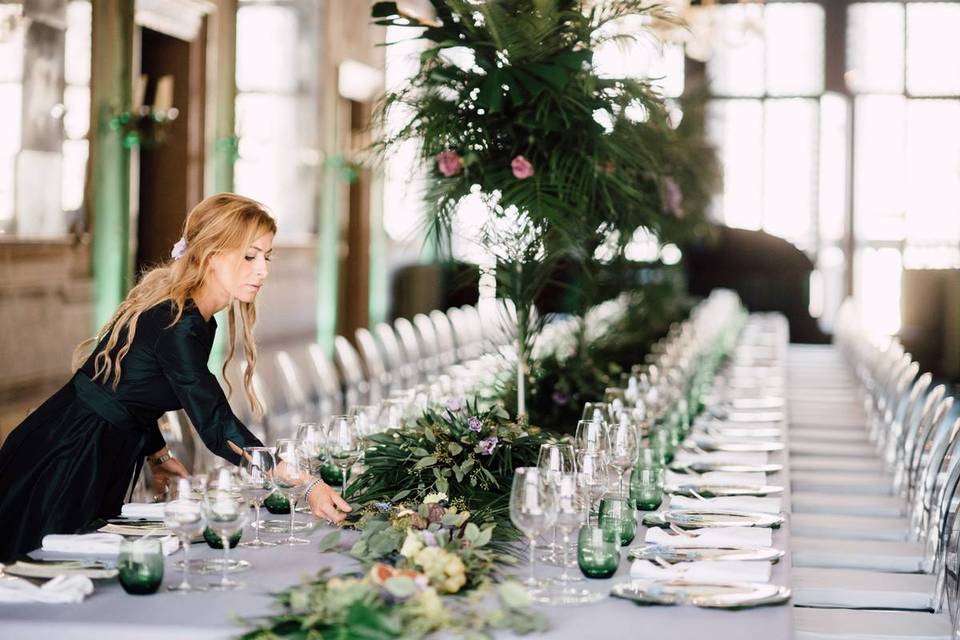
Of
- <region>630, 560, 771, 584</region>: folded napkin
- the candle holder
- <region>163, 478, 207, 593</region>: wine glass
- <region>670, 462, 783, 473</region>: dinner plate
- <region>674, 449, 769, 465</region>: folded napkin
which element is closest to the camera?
<region>163, 478, 207, 593</region>: wine glass

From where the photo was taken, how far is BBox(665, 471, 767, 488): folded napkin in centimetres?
362

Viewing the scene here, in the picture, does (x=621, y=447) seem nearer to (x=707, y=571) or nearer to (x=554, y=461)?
(x=554, y=461)

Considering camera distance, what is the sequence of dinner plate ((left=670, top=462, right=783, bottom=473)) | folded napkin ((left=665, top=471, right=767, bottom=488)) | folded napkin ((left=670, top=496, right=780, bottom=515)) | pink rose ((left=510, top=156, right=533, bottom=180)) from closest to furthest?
A: folded napkin ((left=670, top=496, right=780, bottom=515)) < folded napkin ((left=665, top=471, right=767, bottom=488)) < dinner plate ((left=670, top=462, right=783, bottom=473)) < pink rose ((left=510, top=156, right=533, bottom=180))

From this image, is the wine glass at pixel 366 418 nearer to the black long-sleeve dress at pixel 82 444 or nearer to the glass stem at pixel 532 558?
the black long-sleeve dress at pixel 82 444

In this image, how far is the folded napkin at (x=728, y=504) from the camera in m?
3.25

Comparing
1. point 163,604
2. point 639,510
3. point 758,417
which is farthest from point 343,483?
point 758,417

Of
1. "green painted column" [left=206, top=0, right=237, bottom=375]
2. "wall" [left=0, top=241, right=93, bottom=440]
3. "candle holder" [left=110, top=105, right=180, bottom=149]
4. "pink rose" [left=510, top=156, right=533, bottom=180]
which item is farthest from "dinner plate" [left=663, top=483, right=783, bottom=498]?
"green painted column" [left=206, top=0, right=237, bottom=375]

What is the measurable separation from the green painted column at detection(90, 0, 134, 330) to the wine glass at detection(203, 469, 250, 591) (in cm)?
448

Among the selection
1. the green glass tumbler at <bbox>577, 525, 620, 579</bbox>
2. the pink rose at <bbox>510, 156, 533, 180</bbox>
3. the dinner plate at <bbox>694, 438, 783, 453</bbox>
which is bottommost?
the dinner plate at <bbox>694, 438, 783, 453</bbox>

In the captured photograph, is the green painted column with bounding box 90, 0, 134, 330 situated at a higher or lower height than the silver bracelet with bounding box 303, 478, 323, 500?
higher

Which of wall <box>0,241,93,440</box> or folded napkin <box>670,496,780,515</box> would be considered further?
wall <box>0,241,93,440</box>

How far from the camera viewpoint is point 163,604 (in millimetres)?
2275

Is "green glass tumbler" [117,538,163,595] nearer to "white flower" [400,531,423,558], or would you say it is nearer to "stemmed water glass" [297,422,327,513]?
"white flower" [400,531,423,558]

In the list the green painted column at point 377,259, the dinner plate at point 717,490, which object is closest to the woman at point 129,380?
the dinner plate at point 717,490
